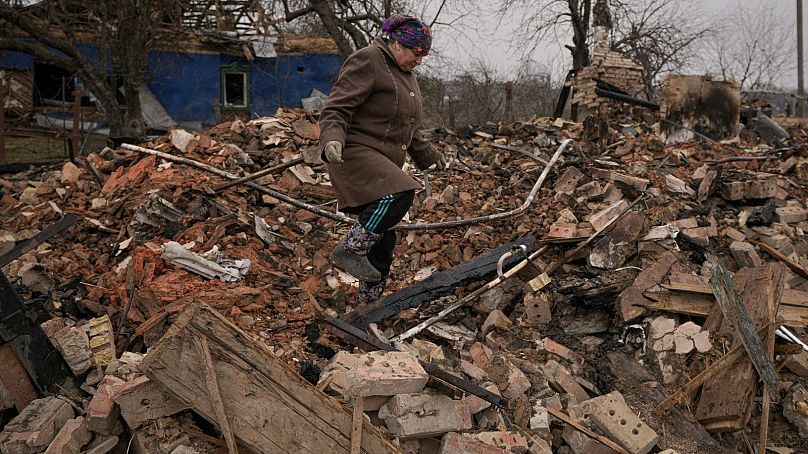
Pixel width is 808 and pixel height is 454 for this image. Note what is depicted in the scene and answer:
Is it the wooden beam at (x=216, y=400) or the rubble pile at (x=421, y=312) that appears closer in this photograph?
the wooden beam at (x=216, y=400)

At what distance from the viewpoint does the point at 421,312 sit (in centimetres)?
425

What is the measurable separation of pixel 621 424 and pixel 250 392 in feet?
6.21

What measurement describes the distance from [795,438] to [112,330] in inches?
151

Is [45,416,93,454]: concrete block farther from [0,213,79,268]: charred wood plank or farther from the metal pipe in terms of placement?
the metal pipe

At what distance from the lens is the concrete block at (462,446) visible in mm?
2715

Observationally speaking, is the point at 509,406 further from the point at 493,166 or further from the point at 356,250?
the point at 493,166

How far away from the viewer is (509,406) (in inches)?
128

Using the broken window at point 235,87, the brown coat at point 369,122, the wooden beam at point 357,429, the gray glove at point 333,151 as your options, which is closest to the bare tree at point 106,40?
the broken window at point 235,87

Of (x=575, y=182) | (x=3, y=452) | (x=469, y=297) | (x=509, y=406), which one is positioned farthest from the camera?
(x=575, y=182)

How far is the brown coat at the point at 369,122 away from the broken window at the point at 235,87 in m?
18.3

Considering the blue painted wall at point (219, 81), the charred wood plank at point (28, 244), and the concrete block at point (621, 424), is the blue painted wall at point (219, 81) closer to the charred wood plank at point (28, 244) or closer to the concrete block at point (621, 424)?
the charred wood plank at point (28, 244)

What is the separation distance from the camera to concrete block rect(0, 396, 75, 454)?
2.52 m

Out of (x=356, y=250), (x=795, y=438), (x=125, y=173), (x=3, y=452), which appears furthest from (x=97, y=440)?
(x=125, y=173)

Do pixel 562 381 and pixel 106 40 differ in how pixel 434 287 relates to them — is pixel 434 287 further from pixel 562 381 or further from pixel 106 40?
pixel 106 40
